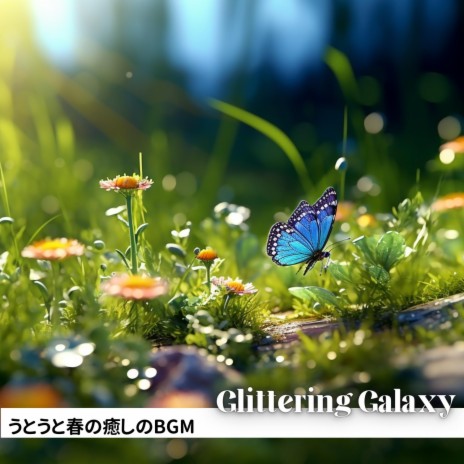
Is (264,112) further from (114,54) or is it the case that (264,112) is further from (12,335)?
(12,335)

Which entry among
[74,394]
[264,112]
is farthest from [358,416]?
[264,112]

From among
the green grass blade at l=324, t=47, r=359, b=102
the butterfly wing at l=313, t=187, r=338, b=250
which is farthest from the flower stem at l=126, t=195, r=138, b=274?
the green grass blade at l=324, t=47, r=359, b=102

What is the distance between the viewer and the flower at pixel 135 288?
216 cm

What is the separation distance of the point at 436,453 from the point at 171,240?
7.24ft

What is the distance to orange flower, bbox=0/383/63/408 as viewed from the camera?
187cm

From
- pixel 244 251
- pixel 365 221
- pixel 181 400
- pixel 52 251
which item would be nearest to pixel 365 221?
pixel 365 221

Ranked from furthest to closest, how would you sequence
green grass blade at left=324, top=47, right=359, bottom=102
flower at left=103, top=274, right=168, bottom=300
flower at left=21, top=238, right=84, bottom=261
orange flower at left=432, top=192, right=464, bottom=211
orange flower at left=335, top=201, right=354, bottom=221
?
green grass blade at left=324, top=47, right=359, bottom=102 < orange flower at left=335, top=201, right=354, bottom=221 < orange flower at left=432, top=192, right=464, bottom=211 < flower at left=21, top=238, right=84, bottom=261 < flower at left=103, top=274, right=168, bottom=300

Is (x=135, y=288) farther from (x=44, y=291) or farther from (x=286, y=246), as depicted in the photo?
(x=286, y=246)

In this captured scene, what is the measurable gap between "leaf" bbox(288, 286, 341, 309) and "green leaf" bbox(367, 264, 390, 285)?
15 cm

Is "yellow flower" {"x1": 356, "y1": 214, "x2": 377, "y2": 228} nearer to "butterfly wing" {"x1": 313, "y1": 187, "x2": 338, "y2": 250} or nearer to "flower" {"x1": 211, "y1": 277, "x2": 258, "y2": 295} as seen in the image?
"butterfly wing" {"x1": 313, "y1": 187, "x2": 338, "y2": 250}

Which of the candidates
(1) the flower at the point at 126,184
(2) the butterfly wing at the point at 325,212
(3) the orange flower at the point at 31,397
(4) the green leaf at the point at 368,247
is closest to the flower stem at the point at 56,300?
(1) the flower at the point at 126,184

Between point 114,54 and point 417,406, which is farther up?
point 114,54

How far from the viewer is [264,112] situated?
6891 mm

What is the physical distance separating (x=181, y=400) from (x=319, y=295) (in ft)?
2.63
